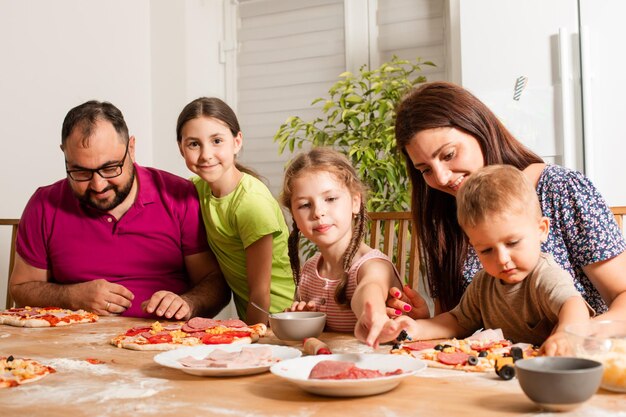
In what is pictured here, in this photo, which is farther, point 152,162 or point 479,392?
point 152,162

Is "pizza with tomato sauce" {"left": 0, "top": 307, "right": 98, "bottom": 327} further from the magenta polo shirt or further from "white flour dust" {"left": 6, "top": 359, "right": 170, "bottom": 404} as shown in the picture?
"white flour dust" {"left": 6, "top": 359, "right": 170, "bottom": 404}

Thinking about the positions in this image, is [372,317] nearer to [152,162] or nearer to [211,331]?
[211,331]

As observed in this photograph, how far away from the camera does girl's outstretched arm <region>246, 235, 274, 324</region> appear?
7.55ft

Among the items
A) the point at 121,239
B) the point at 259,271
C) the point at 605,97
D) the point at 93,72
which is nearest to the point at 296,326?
the point at 259,271

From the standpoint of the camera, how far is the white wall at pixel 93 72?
3.57m

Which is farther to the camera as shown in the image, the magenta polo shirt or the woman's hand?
the magenta polo shirt

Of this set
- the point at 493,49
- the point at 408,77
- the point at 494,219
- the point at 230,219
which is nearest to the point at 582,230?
the point at 494,219

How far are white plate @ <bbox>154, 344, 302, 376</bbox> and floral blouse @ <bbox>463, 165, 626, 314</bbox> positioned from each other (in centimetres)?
79

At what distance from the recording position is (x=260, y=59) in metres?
4.83

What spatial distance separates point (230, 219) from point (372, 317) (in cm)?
114

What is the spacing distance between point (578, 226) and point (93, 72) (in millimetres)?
3182

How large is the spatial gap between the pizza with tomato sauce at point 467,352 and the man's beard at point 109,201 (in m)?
1.37

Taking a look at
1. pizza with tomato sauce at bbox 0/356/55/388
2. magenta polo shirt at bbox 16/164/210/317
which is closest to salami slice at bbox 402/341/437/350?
pizza with tomato sauce at bbox 0/356/55/388

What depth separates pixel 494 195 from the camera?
1.45 metres
